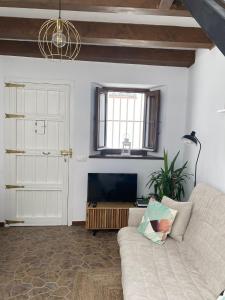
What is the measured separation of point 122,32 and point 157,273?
2.28 metres

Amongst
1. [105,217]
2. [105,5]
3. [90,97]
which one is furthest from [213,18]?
[105,217]

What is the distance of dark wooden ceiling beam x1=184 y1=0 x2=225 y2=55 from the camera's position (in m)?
0.98

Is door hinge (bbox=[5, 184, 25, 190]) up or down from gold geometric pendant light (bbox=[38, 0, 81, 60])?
down

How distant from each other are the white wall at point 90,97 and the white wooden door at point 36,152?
5.2 inches

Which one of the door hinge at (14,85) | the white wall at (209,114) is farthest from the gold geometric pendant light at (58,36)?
the white wall at (209,114)

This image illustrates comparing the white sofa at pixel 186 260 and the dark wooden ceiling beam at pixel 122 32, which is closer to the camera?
the white sofa at pixel 186 260

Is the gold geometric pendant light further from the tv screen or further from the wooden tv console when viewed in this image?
the wooden tv console

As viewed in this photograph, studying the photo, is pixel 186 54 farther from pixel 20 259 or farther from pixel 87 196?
pixel 20 259

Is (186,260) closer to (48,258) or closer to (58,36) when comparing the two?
(48,258)

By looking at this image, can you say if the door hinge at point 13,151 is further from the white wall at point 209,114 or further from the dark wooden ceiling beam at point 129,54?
the white wall at point 209,114

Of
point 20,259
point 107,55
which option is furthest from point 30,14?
point 20,259

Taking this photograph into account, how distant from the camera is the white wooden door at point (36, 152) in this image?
11.9 feet

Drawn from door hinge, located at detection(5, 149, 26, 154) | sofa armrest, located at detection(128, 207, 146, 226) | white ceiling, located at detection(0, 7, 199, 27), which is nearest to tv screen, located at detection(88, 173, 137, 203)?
sofa armrest, located at detection(128, 207, 146, 226)

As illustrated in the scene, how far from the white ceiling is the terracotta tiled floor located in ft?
8.47
